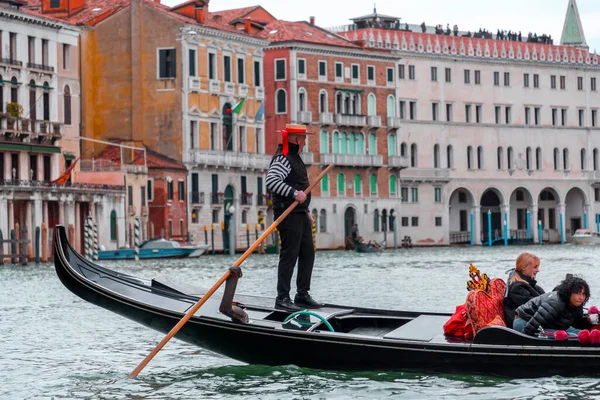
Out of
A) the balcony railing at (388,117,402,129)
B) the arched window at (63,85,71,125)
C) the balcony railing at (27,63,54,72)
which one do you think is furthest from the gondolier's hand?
the balcony railing at (388,117,402,129)

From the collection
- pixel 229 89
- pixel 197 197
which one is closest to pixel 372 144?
pixel 229 89

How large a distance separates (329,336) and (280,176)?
4.76ft

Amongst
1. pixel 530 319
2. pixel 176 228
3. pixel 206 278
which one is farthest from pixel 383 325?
pixel 176 228

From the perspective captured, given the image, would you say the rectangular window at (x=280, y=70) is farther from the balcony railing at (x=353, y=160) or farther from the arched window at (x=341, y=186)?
the arched window at (x=341, y=186)

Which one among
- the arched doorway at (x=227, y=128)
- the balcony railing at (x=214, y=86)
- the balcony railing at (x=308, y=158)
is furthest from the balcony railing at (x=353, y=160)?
the balcony railing at (x=214, y=86)

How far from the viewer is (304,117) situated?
180 ft

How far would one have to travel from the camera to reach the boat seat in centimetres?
1065

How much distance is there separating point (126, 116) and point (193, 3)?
16.4 ft

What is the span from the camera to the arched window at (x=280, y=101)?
5506 centimetres

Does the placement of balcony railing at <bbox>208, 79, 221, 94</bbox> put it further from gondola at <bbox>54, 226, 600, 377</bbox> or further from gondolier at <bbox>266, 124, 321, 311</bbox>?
gondolier at <bbox>266, 124, 321, 311</bbox>

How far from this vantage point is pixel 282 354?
10.9m

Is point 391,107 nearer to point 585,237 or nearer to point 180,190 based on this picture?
point 585,237

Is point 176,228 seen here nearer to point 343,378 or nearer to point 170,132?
point 170,132

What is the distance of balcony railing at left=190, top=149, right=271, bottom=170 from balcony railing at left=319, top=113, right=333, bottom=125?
131 inches
